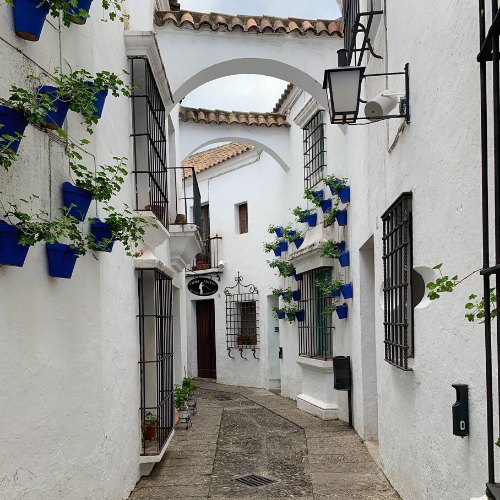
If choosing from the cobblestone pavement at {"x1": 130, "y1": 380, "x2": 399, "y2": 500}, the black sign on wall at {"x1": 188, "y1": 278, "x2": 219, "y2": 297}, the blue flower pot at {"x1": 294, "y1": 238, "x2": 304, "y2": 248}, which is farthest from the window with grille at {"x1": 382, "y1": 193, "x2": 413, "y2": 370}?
the black sign on wall at {"x1": 188, "y1": 278, "x2": 219, "y2": 297}

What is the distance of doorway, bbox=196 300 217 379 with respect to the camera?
1612 cm

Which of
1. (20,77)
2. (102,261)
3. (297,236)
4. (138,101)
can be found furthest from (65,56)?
(297,236)

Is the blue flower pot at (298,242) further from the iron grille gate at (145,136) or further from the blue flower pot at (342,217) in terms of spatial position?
the iron grille gate at (145,136)

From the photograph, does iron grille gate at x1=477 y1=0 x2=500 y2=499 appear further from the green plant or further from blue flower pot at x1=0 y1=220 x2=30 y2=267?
the green plant

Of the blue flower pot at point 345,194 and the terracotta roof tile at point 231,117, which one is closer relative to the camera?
the blue flower pot at point 345,194

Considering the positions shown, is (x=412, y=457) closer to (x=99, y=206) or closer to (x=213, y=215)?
(x=99, y=206)

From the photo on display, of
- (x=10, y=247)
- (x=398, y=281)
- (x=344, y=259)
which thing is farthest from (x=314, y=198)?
(x=10, y=247)

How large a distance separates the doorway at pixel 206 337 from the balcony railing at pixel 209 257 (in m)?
0.98

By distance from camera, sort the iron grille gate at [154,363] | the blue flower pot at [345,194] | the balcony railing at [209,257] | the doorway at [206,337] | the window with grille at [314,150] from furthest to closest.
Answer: the doorway at [206,337] → the balcony railing at [209,257] → the window with grille at [314,150] → the blue flower pot at [345,194] → the iron grille gate at [154,363]

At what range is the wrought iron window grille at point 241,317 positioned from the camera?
14.3 m

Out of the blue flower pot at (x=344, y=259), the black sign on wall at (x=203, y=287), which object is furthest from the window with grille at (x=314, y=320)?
the black sign on wall at (x=203, y=287)

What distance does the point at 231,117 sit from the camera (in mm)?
12180

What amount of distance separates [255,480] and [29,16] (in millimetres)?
4752

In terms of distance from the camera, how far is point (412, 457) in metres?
4.66
